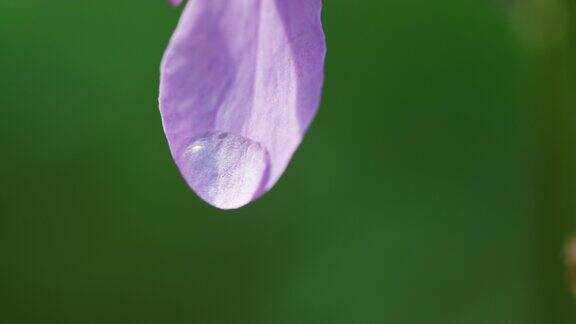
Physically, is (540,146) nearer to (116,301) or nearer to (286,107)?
(286,107)

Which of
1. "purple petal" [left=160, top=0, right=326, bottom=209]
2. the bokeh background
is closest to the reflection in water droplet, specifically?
"purple petal" [left=160, top=0, right=326, bottom=209]

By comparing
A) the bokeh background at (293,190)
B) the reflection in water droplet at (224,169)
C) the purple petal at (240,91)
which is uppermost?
the bokeh background at (293,190)

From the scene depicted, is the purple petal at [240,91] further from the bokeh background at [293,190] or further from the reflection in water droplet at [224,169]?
the bokeh background at [293,190]

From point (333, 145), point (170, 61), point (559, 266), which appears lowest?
point (559, 266)

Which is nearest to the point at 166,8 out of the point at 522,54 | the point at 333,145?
the point at 333,145

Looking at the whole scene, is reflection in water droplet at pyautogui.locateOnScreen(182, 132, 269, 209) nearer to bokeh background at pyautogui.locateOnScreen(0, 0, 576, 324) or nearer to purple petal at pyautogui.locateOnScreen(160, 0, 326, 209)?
purple petal at pyautogui.locateOnScreen(160, 0, 326, 209)

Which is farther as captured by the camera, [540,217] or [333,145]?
[333,145]

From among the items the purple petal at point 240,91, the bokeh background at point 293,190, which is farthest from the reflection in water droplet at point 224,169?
the bokeh background at point 293,190
